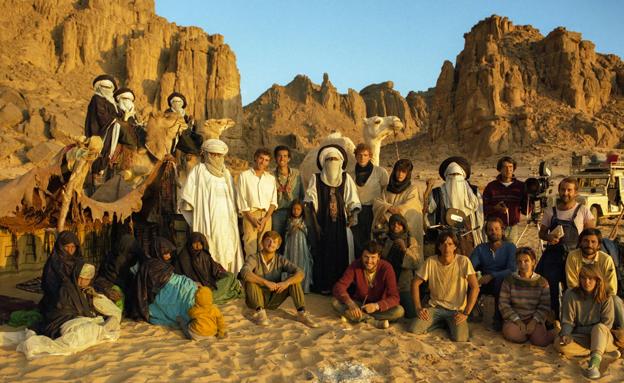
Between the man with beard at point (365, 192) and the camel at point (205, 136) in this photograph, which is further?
the camel at point (205, 136)

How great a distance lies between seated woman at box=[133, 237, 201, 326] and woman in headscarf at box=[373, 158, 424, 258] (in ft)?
6.92

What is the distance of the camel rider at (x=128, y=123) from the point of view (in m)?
6.74

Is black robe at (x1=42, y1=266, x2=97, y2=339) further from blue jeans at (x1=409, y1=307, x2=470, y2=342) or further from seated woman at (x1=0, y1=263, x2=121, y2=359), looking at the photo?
blue jeans at (x1=409, y1=307, x2=470, y2=342)

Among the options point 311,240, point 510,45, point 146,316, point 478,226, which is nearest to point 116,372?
point 146,316

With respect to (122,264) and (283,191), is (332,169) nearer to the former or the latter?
(283,191)

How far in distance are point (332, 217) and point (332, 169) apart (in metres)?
0.55

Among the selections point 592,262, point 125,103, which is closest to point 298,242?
point 592,262

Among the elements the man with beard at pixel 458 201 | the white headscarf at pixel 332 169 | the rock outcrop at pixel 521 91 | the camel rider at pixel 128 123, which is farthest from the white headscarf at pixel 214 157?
the rock outcrop at pixel 521 91

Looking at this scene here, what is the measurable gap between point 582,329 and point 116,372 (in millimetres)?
3581

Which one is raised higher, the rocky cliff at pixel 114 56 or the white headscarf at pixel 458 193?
the rocky cliff at pixel 114 56

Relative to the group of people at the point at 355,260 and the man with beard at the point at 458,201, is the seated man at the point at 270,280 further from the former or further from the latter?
the man with beard at the point at 458,201

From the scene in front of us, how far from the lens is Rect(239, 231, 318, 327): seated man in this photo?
507cm

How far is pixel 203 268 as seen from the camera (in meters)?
5.28

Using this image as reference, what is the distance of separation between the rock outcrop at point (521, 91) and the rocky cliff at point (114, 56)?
1892cm
